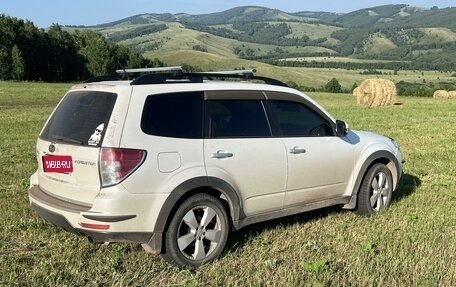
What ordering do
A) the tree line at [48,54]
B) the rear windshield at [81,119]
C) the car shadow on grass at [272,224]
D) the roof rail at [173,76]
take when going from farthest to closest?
the tree line at [48,54] < the car shadow on grass at [272,224] < the roof rail at [173,76] < the rear windshield at [81,119]

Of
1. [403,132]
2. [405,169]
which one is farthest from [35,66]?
[405,169]

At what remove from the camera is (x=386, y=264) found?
507 cm

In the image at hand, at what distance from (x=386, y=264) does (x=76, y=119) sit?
3299mm

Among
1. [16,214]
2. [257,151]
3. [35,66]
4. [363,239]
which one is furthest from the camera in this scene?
[35,66]

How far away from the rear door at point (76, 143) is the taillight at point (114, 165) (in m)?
0.07

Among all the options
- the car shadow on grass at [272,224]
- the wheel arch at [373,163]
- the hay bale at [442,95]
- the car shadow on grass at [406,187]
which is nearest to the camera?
the car shadow on grass at [272,224]

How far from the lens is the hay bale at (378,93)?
3209 centimetres

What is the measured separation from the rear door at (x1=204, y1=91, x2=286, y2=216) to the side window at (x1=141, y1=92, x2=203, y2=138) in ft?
0.42

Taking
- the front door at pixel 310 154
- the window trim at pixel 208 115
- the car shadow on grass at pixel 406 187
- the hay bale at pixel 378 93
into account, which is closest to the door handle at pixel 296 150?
the front door at pixel 310 154

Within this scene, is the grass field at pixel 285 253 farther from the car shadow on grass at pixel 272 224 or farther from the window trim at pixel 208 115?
the window trim at pixel 208 115

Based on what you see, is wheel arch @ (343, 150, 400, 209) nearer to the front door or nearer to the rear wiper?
the front door

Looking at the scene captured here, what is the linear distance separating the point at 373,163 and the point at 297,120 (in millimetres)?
1502

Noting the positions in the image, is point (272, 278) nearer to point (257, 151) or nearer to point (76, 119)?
point (257, 151)

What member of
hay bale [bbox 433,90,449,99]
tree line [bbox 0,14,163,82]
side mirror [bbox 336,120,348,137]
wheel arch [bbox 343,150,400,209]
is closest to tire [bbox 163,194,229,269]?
→ side mirror [bbox 336,120,348,137]
